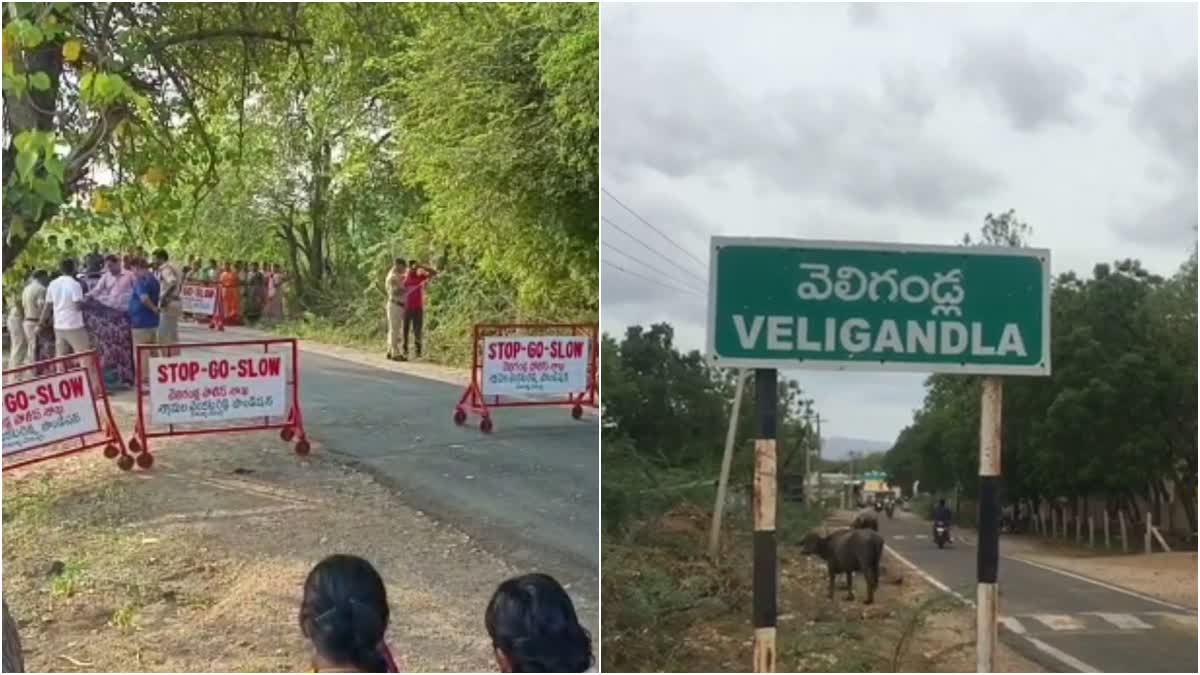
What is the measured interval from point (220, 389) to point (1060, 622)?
3401 mm

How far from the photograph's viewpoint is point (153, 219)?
4.35 m

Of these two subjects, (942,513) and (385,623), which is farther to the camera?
(942,513)

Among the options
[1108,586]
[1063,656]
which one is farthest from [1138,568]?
[1063,656]

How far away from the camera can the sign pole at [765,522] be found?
2.92m

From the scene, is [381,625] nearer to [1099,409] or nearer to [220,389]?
[220,389]

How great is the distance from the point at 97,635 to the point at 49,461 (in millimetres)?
727

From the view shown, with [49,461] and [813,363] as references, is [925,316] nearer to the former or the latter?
[813,363]

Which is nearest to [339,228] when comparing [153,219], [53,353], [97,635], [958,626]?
[153,219]

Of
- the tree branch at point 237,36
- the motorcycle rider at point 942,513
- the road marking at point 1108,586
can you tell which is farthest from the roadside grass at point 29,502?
the road marking at point 1108,586

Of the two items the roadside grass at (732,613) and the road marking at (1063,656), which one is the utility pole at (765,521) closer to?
the roadside grass at (732,613)

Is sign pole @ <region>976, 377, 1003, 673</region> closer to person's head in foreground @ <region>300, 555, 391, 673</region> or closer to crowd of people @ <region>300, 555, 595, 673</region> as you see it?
crowd of people @ <region>300, 555, 595, 673</region>

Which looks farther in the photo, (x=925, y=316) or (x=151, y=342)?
(x=151, y=342)

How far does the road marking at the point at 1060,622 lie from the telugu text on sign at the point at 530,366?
6.71 feet

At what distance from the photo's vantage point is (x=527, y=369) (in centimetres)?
495
